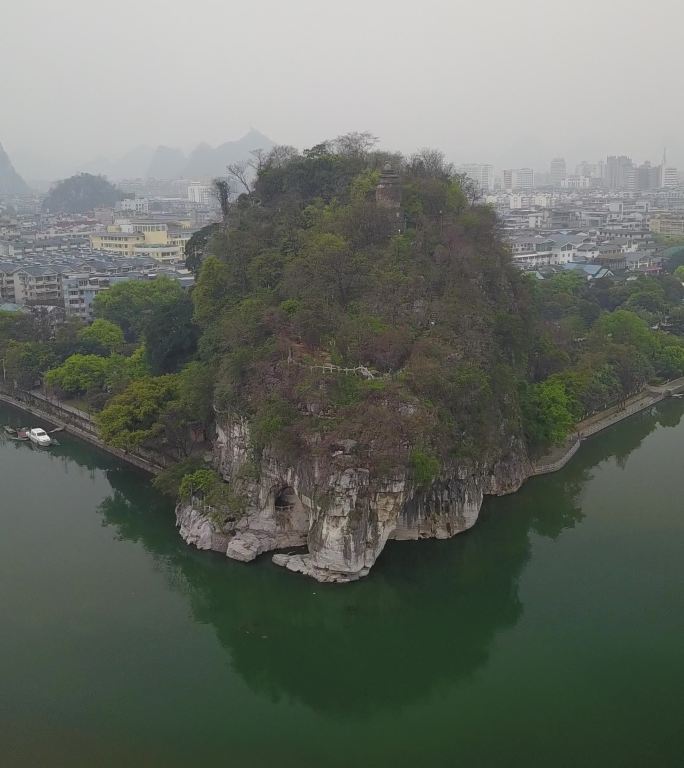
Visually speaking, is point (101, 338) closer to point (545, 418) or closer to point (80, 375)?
point (80, 375)

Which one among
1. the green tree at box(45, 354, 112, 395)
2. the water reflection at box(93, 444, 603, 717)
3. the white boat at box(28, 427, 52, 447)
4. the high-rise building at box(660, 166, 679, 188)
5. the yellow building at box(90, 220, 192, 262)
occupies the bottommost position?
the water reflection at box(93, 444, 603, 717)

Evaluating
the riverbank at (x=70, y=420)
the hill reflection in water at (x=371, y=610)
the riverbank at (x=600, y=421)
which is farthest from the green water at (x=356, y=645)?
the riverbank at (x=70, y=420)

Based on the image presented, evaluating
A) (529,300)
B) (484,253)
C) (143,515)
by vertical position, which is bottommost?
(143,515)

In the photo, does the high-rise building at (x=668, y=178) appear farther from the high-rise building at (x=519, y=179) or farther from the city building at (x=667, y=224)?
the city building at (x=667, y=224)

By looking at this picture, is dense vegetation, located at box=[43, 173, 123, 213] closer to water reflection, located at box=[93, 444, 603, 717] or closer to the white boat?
the white boat

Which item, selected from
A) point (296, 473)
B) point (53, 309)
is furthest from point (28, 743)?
point (53, 309)

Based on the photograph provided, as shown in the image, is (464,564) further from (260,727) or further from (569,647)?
(260,727)

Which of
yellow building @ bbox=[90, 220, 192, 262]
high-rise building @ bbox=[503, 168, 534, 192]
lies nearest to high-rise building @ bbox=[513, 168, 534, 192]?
high-rise building @ bbox=[503, 168, 534, 192]
